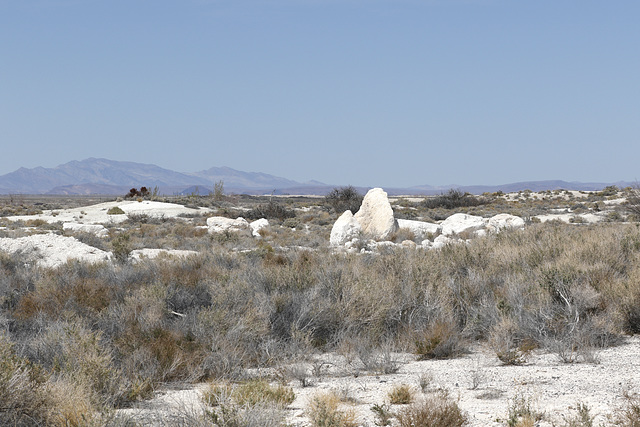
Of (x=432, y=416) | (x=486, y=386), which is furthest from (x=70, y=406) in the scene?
(x=486, y=386)

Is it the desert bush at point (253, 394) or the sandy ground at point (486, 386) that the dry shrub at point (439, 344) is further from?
the desert bush at point (253, 394)

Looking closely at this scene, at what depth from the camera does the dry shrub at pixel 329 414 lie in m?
3.69

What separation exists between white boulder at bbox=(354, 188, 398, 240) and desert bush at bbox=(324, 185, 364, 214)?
14.1 m

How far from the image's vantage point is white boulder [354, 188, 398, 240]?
2131 centimetres

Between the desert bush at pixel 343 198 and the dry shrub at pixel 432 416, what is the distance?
33.2 metres

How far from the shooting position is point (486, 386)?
5074mm

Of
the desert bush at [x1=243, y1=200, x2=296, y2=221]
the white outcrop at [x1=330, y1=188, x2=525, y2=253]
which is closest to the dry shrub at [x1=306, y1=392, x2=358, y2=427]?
the white outcrop at [x1=330, y1=188, x2=525, y2=253]

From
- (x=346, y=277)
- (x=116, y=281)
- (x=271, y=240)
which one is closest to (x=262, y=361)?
Result: (x=346, y=277)

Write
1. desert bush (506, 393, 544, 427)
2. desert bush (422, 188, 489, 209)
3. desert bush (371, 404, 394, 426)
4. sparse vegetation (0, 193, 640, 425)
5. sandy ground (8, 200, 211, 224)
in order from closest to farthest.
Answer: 1. desert bush (506, 393, 544, 427)
2. desert bush (371, 404, 394, 426)
3. sparse vegetation (0, 193, 640, 425)
4. sandy ground (8, 200, 211, 224)
5. desert bush (422, 188, 489, 209)

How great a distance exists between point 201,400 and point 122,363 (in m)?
1.11

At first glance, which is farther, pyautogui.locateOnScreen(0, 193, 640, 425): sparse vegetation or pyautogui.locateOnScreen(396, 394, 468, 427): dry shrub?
pyautogui.locateOnScreen(0, 193, 640, 425): sparse vegetation

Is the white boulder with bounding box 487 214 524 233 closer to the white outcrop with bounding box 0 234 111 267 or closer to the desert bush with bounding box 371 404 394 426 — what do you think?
the white outcrop with bounding box 0 234 111 267

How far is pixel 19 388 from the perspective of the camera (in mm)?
3877

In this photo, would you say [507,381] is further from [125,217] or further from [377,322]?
[125,217]
